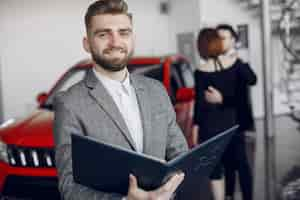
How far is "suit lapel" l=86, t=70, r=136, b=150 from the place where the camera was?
1322 mm

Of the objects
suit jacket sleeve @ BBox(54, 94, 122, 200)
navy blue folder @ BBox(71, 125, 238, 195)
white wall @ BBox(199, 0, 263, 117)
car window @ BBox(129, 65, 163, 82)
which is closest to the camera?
navy blue folder @ BBox(71, 125, 238, 195)

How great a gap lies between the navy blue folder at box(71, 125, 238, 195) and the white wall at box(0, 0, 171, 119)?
6.54 meters

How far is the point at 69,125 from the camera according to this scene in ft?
4.16

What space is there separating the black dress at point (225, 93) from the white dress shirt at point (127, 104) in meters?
1.42

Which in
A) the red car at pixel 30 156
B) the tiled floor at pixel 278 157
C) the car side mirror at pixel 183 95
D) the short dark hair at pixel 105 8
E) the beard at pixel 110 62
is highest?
the short dark hair at pixel 105 8

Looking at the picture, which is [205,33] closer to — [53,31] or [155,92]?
[155,92]

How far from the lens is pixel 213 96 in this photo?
2.70 m

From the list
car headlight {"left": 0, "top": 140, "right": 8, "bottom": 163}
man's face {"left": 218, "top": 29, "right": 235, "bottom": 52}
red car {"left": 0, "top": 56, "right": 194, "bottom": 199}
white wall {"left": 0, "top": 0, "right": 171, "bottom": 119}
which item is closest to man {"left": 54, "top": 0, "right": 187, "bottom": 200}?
man's face {"left": 218, "top": 29, "right": 235, "bottom": 52}

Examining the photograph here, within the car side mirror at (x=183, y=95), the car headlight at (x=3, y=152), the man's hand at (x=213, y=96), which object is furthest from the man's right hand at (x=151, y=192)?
the car side mirror at (x=183, y=95)

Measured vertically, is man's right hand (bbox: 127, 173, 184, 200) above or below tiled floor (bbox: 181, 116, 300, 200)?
above

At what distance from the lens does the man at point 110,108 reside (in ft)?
4.16

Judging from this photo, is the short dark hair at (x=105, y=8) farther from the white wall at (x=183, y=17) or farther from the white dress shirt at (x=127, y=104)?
the white wall at (x=183, y=17)

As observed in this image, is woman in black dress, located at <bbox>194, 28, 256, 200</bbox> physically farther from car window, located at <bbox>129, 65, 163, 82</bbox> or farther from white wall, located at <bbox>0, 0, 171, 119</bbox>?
white wall, located at <bbox>0, 0, 171, 119</bbox>

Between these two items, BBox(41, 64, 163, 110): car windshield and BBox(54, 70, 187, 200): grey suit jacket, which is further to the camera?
BBox(41, 64, 163, 110): car windshield
